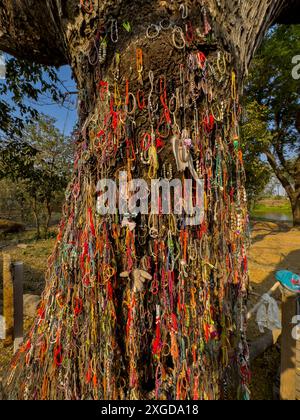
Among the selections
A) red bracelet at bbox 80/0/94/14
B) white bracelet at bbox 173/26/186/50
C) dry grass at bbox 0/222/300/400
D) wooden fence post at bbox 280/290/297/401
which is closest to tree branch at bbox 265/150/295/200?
dry grass at bbox 0/222/300/400

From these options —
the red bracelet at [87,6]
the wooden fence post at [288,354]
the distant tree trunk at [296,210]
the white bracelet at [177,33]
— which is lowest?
the wooden fence post at [288,354]

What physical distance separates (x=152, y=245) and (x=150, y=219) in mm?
153

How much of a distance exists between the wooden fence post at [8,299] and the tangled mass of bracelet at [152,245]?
1.77 metres

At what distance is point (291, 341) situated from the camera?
2086 mm

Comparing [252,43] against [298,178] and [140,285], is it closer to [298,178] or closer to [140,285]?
[140,285]

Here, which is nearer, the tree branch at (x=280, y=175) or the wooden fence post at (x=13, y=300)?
the wooden fence post at (x=13, y=300)

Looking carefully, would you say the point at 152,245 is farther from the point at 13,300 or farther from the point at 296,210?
the point at 296,210

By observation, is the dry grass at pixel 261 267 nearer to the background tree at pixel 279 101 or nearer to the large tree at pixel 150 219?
the large tree at pixel 150 219

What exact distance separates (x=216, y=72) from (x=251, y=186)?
945 cm

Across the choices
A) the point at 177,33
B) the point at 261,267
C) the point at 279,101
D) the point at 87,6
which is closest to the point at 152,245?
the point at 177,33

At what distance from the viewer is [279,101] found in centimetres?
1133

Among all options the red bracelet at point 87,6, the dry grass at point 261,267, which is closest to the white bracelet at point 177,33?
the red bracelet at point 87,6

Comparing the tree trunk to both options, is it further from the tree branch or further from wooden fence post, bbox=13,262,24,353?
wooden fence post, bbox=13,262,24,353

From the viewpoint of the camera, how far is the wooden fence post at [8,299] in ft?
9.66
